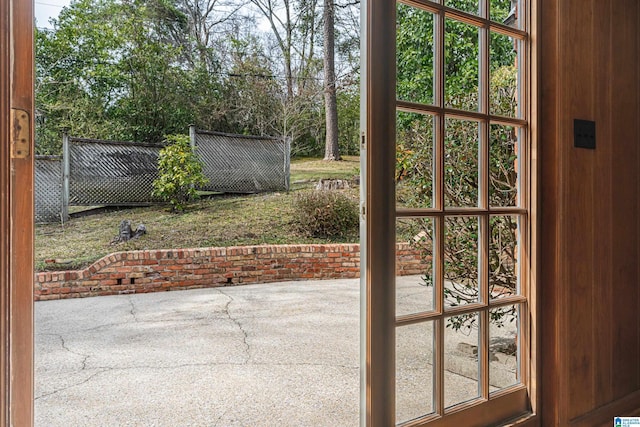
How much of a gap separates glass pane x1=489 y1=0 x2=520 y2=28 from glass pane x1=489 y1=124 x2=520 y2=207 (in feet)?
1.37

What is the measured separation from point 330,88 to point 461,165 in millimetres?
6379

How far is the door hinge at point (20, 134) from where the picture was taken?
799mm

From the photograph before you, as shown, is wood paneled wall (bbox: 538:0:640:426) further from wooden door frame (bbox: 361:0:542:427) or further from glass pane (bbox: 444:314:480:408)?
wooden door frame (bbox: 361:0:542:427)

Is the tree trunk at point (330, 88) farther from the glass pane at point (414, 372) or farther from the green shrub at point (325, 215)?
the glass pane at point (414, 372)

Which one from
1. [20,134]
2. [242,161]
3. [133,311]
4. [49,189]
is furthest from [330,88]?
[20,134]

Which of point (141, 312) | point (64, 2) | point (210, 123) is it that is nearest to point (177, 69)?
point (210, 123)

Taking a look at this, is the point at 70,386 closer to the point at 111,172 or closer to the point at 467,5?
the point at 467,5

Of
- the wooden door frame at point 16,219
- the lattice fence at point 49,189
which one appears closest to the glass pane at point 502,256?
the wooden door frame at point 16,219

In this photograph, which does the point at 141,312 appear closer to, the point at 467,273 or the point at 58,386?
the point at 58,386

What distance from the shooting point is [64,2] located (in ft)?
22.3

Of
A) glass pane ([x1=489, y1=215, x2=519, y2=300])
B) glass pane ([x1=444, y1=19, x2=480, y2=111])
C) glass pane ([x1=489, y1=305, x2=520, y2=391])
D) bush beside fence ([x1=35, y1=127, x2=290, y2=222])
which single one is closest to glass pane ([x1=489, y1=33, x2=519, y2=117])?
glass pane ([x1=444, y1=19, x2=480, y2=111])

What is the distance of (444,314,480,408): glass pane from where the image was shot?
1.48 meters

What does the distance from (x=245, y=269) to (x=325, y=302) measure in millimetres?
1366

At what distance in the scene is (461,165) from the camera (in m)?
1.99
